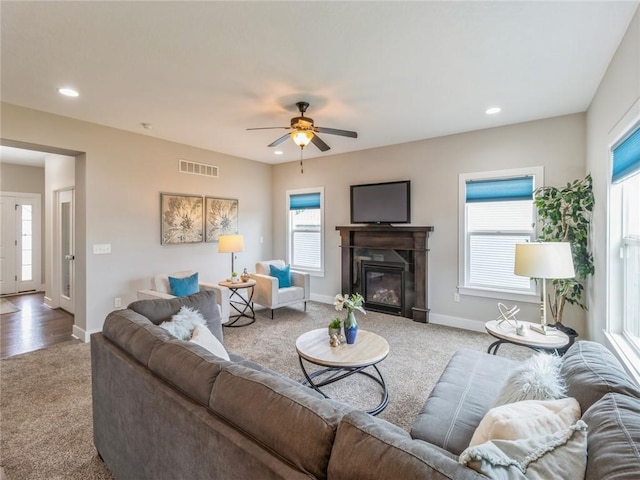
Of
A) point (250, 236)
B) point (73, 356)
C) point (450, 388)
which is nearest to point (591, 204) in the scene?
point (450, 388)

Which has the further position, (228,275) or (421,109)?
(228,275)

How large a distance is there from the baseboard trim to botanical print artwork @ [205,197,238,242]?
12.3ft

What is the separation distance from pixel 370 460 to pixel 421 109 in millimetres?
3599

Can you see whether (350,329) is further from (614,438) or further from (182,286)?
(182,286)

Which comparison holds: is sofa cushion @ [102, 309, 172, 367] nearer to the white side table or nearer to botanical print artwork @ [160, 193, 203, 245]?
the white side table

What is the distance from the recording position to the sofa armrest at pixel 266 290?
15.6ft

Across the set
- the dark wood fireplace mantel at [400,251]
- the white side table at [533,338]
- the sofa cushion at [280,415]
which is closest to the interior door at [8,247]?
the dark wood fireplace mantel at [400,251]

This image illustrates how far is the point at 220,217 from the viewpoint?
554cm

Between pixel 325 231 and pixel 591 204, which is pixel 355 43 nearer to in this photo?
pixel 591 204

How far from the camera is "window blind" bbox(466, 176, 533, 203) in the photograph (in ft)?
13.0

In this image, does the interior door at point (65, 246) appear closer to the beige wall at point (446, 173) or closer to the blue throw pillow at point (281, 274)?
the blue throw pillow at point (281, 274)

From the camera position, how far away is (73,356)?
345 cm

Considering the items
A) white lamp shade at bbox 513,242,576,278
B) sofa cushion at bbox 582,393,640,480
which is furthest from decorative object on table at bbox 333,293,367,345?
sofa cushion at bbox 582,393,640,480

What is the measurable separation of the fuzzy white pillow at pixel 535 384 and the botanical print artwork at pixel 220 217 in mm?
4873
